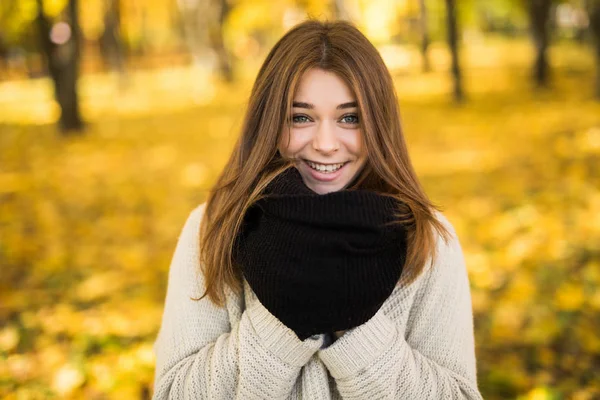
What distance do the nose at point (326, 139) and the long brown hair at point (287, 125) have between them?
0.10m

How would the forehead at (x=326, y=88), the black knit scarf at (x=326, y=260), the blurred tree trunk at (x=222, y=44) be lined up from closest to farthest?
the black knit scarf at (x=326, y=260), the forehead at (x=326, y=88), the blurred tree trunk at (x=222, y=44)

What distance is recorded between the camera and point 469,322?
74.4 inches

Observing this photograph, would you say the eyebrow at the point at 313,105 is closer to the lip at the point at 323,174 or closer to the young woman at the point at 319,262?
the young woman at the point at 319,262

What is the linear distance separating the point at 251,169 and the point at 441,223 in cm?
66

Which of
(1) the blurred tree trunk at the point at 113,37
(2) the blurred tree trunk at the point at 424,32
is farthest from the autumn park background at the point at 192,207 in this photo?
(2) the blurred tree trunk at the point at 424,32

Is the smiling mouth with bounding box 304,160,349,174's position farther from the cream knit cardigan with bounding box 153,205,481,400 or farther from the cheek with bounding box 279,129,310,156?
the cream knit cardigan with bounding box 153,205,481,400

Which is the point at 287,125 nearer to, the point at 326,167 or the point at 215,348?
the point at 326,167

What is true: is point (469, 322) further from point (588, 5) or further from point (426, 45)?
point (426, 45)

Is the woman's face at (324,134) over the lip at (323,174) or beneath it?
over

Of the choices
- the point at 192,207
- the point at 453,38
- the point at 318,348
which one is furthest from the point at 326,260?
the point at 453,38

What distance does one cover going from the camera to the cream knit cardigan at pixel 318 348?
1.57 metres

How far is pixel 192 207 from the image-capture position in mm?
5887

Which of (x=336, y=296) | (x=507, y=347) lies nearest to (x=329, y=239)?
(x=336, y=296)

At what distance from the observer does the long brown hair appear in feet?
5.51
